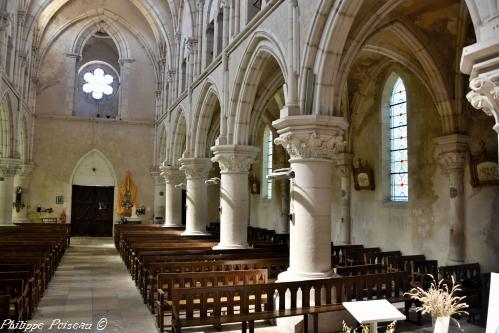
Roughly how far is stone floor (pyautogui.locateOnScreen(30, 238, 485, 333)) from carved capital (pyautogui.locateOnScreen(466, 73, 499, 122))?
414 centimetres

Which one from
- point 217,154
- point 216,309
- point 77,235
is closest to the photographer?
point 216,309

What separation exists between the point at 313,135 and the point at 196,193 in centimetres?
946

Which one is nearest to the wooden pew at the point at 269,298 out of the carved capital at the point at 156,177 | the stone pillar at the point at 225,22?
the stone pillar at the point at 225,22

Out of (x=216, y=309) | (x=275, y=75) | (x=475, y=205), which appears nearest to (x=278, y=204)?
(x=275, y=75)

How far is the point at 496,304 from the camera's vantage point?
3717mm

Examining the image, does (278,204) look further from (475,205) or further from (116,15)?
(116,15)

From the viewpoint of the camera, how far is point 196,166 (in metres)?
16.2

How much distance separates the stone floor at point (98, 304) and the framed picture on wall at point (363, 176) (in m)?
6.88

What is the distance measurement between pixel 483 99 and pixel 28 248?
34.8 ft

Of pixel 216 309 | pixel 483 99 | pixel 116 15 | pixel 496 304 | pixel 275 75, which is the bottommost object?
pixel 216 309

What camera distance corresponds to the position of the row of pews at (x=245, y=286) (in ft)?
19.7

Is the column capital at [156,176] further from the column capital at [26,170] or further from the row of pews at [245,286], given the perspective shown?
the row of pews at [245,286]

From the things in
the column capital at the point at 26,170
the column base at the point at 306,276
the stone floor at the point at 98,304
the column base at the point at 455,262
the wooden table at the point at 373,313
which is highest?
the column capital at the point at 26,170

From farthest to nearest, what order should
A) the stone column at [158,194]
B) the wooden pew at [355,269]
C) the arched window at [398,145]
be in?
the stone column at [158,194] → the arched window at [398,145] → the wooden pew at [355,269]
